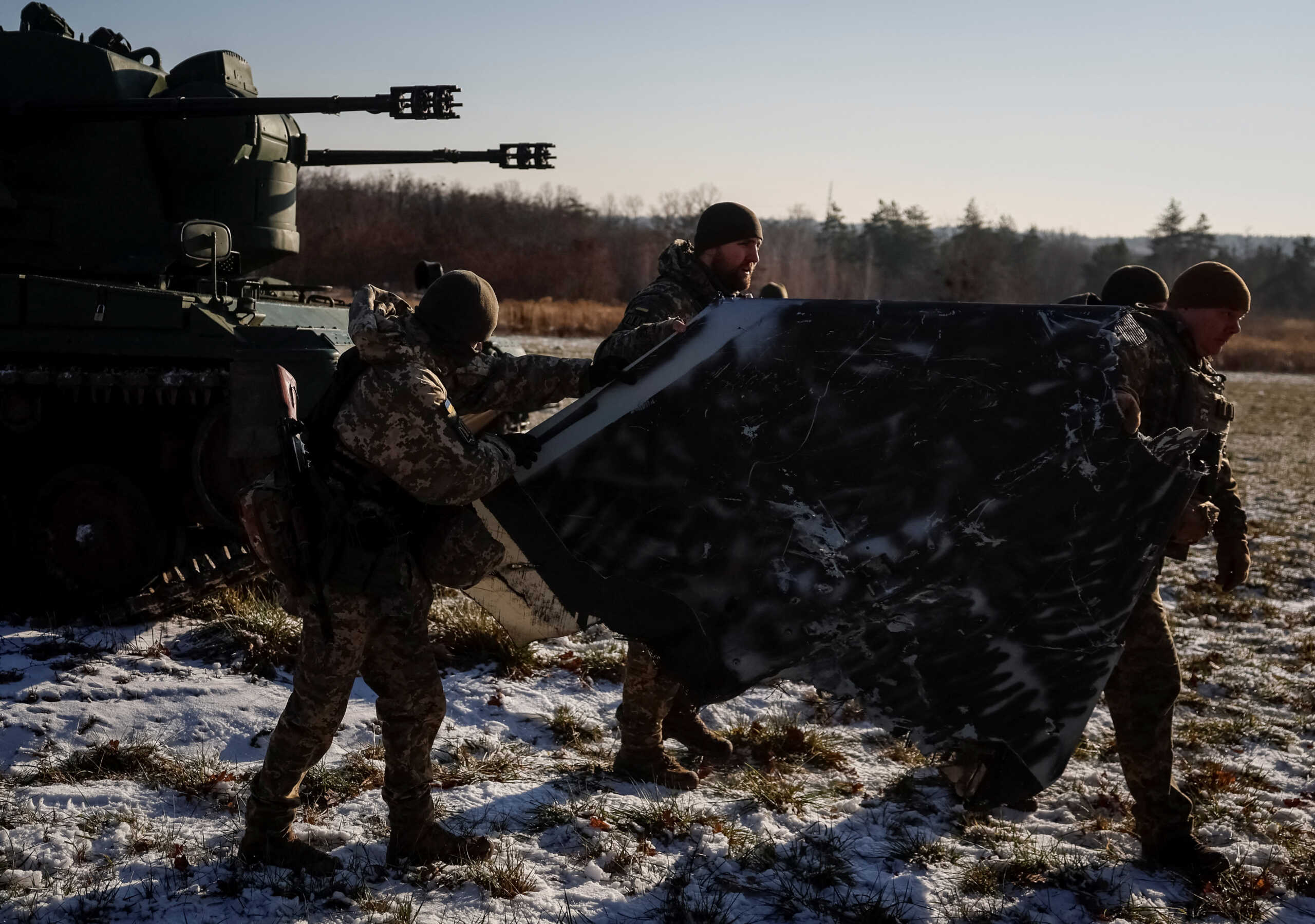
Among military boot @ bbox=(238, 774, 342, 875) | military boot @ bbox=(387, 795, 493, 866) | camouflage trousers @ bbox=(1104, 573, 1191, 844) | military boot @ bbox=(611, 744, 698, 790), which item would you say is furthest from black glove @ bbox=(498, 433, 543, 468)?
camouflage trousers @ bbox=(1104, 573, 1191, 844)

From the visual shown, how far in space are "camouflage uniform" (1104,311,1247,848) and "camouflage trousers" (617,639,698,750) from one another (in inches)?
64.1

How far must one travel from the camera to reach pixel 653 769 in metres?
4.40

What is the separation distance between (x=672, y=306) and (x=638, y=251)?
4771cm

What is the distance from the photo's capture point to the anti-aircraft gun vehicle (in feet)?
20.7

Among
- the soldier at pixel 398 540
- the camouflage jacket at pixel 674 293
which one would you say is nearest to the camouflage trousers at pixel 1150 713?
the camouflage jacket at pixel 674 293

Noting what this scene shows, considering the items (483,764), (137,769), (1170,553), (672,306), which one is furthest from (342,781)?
(1170,553)

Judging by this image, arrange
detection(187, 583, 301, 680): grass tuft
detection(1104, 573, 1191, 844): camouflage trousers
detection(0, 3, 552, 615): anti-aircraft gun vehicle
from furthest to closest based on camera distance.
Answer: detection(0, 3, 552, 615): anti-aircraft gun vehicle → detection(187, 583, 301, 680): grass tuft → detection(1104, 573, 1191, 844): camouflage trousers

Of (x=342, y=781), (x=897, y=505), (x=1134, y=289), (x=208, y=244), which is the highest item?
(x=208, y=244)

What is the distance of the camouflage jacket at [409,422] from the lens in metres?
3.30

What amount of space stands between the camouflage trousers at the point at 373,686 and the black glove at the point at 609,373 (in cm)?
87

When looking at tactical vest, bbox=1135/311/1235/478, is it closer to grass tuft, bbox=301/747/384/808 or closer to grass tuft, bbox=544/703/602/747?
grass tuft, bbox=544/703/602/747

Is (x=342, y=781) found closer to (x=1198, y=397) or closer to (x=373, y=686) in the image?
(x=373, y=686)

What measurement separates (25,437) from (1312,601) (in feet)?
28.1

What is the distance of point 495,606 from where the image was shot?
158 inches
